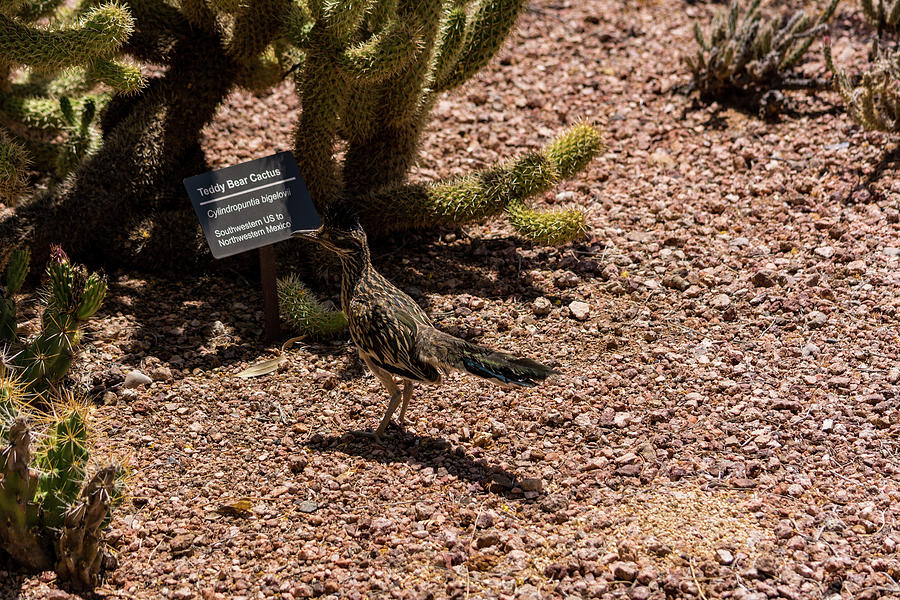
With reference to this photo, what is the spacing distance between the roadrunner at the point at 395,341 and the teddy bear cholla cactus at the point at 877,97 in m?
3.69

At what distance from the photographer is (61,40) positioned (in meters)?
4.76

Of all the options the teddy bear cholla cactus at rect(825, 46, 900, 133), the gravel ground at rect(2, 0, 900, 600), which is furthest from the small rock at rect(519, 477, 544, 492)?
the teddy bear cholla cactus at rect(825, 46, 900, 133)

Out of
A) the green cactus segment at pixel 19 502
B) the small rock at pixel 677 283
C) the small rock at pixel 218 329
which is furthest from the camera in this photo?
the small rock at pixel 677 283

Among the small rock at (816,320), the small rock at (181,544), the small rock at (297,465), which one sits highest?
the small rock at (816,320)

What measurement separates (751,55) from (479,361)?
14.7ft

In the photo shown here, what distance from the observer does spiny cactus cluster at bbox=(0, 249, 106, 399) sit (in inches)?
162

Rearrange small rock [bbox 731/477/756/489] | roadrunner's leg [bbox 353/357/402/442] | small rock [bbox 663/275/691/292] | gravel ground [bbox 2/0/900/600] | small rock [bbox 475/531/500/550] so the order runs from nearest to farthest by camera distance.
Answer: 1. gravel ground [bbox 2/0/900/600]
2. small rock [bbox 475/531/500/550]
3. small rock [bbox 731/477/756/489]
4. roadrunner's leg [bbox 353/357/402/442]
5. small rock [bbox 663/275/691/292]

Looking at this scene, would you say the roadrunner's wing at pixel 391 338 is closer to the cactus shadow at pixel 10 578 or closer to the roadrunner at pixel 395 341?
the roadrunner at pixel 395 341

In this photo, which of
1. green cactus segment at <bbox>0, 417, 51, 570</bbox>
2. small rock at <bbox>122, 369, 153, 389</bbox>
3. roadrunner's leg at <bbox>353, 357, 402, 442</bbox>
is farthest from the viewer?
small rock at <bbox>122, 369, 153, 389</bbox>

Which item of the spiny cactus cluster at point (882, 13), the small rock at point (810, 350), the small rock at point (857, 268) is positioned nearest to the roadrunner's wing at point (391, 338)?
the small rock at point (810, 350)

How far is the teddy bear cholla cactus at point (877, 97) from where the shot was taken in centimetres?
622

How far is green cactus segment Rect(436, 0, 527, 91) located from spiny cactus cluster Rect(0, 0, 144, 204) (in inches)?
75.9

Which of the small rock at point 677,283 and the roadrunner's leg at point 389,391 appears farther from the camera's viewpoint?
the small rock at point 677,283

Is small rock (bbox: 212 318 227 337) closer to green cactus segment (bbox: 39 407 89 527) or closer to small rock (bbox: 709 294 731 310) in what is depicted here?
green cactus segment (bbox: 39 407 89 527)
